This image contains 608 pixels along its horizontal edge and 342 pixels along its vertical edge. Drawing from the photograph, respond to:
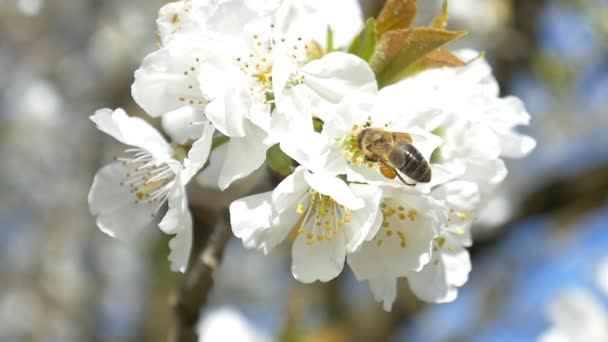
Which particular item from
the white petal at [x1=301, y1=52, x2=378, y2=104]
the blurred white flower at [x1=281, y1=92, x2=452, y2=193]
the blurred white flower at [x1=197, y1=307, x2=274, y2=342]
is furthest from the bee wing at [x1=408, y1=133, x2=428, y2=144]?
the blurred white flower at [x1=197, y1=307, x2=274, y2=342]

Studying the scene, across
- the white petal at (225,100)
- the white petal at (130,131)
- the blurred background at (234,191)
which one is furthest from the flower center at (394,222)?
the blurred background at (234,191)

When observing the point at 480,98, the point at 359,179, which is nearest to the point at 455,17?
the point at 480,98

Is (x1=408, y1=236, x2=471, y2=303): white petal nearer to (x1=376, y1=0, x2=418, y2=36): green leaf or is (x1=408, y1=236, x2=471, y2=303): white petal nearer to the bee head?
the bee head

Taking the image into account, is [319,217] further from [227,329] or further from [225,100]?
[227,329]

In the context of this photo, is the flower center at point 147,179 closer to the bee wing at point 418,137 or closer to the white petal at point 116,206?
the white petal at point 116,206

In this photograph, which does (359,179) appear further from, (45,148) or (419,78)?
(45,148)
